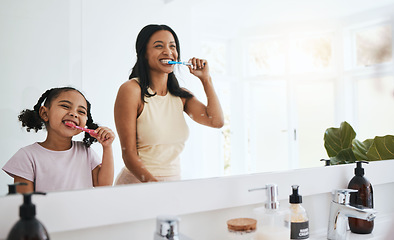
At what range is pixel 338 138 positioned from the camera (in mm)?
1260

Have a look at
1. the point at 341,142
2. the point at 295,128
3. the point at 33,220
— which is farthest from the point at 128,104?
the point at 341,142

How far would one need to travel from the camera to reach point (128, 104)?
2.86 ft

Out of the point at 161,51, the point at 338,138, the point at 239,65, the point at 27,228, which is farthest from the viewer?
the point at 338,138

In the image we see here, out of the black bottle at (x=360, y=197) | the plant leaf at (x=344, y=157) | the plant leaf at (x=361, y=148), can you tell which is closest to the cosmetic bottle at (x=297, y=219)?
the black bottle at (x=360, y=197)

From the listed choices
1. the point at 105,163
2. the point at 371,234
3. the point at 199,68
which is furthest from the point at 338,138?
the point at 105,163

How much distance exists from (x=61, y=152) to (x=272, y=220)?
0.51m

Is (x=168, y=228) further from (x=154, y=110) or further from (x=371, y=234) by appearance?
(x=371, y=234)

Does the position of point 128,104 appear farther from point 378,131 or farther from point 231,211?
point 378,131

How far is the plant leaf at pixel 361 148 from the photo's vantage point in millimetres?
1278

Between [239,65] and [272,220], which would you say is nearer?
[272,220]

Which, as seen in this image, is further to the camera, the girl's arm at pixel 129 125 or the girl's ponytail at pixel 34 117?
the girl's arm at pixel 129 125

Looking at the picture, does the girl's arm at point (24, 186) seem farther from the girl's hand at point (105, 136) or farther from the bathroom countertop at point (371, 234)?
the bathroom countertop at point (371, 234)

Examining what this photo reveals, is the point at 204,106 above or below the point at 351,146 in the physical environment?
above

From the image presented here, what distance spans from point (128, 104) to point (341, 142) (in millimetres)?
762
